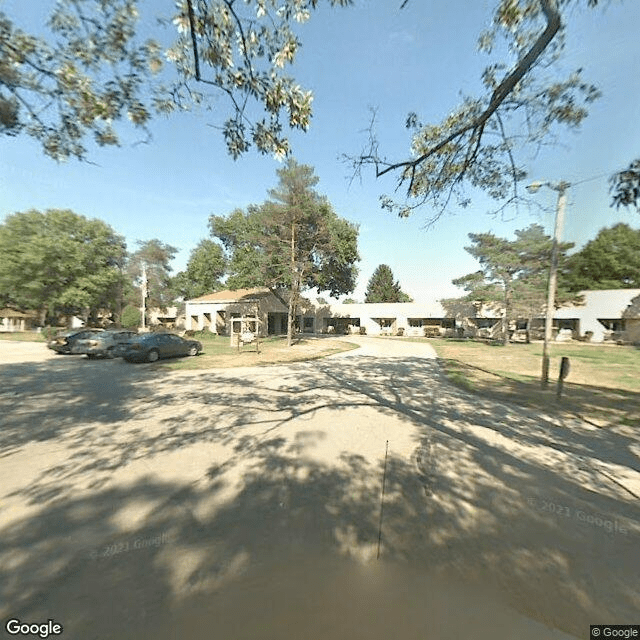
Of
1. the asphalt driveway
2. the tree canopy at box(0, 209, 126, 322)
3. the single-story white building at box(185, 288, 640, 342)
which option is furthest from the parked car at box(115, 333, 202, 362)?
the tree canopy at box(0, 209, 126, 322)

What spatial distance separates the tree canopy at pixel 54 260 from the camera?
32.9 meters

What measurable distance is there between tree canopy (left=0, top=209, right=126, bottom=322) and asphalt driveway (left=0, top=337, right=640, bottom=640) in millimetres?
34433

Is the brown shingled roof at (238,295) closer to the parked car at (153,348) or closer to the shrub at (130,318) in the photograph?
the shrub at (130,318)

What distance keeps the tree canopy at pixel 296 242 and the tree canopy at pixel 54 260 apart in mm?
16829

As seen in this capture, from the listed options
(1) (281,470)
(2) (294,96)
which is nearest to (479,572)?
(1) (281,470)

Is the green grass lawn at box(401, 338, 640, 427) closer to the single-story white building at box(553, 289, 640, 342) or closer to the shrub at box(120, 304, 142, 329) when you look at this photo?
the single-story white building at box(553, 289, 640, 342)

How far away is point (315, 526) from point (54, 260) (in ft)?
137

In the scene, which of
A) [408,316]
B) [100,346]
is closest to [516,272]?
[408,316]

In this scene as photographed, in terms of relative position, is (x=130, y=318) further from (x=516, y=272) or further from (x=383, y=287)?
(x=383, y=287)

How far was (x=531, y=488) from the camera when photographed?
405 centimetres

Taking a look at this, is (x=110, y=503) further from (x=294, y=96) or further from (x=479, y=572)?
(x=294, y=96)

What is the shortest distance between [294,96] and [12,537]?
6326 millimetres

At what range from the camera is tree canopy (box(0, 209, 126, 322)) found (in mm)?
32875

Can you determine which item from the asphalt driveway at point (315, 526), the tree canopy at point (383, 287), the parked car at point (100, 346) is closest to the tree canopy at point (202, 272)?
the tree canopy at point (383, 287)
